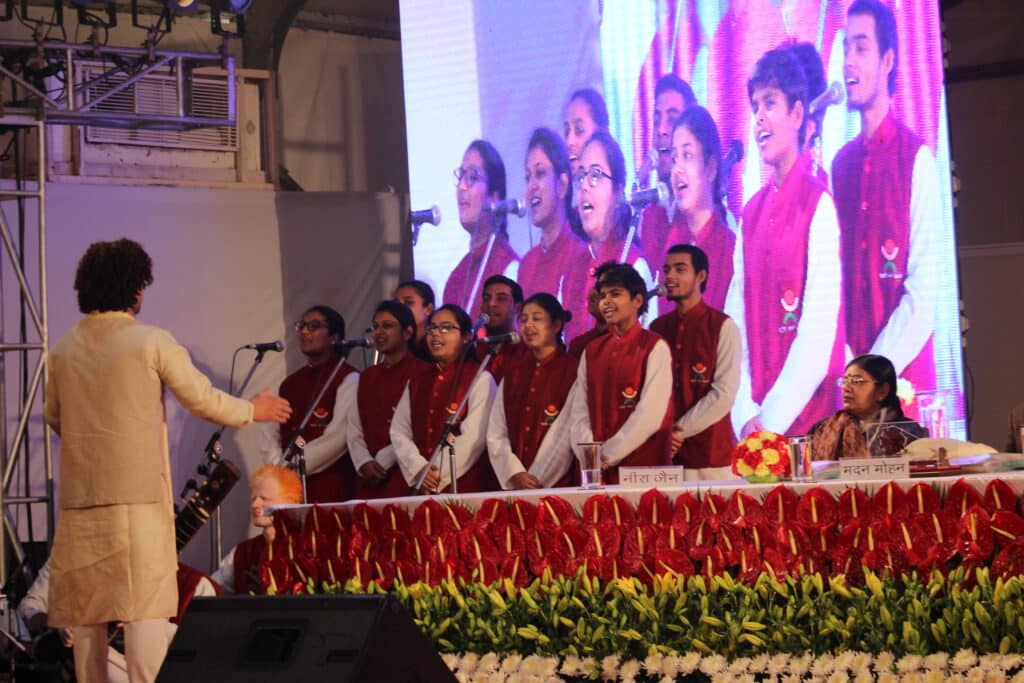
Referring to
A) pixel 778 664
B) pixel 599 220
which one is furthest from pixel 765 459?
pixel 599 220

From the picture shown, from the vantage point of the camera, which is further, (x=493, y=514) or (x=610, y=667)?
(x=493, y=514)

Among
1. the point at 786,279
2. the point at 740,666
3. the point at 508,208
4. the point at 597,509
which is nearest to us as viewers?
the point at 740,666

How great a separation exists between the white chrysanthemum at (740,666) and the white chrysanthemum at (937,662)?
1.32 ft

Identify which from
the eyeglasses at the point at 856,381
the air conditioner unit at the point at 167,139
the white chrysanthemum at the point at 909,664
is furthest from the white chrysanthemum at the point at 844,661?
the air conditioner unit at the point at 167,139

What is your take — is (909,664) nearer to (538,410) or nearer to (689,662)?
(689,662)

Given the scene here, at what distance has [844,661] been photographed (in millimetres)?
3066

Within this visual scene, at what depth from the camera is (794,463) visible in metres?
3.40

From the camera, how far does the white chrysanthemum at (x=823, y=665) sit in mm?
3072

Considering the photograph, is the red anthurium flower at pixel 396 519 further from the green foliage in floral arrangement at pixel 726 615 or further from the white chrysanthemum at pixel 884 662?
the white chrysanthemum at pixel 884 662

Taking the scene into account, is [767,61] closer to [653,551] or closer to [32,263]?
[653,551]

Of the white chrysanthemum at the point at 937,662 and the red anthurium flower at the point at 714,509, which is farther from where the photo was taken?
the red anthurium flower at the point at 714,509

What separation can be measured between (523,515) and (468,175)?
328cm

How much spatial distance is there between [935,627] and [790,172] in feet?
9.79

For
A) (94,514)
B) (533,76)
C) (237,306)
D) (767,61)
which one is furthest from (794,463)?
(237,306)
